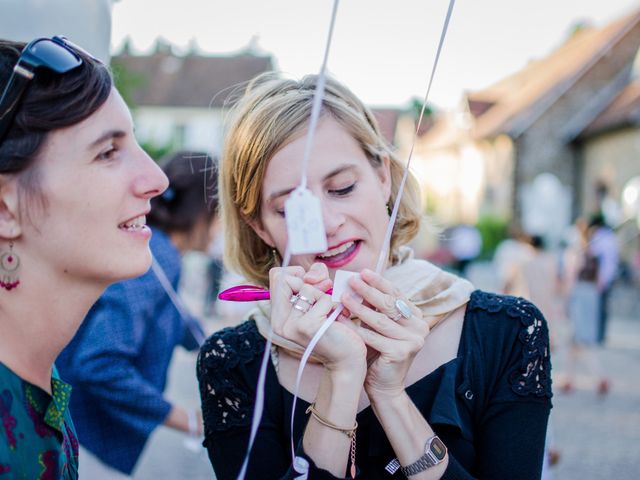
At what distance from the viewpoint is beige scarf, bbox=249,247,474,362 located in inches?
80.0

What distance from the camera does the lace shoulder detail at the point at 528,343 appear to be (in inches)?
73.3

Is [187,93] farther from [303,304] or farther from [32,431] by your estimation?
[32,431]

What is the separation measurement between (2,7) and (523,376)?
189 centimetres

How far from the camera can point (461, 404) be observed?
1.88 meters

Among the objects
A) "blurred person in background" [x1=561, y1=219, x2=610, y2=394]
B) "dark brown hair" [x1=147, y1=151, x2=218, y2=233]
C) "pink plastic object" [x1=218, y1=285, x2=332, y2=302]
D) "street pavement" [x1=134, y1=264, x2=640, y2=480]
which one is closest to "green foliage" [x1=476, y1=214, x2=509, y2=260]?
"street pavement" [x1=134, y1=264, x2=640, y2=480]

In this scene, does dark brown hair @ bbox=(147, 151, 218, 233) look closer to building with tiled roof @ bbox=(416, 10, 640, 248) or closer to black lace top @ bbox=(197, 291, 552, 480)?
black lace top @ bbox=(197, 291, 552, 480)

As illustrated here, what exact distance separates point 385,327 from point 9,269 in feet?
2.77

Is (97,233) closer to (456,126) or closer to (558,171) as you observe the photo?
(558,171)

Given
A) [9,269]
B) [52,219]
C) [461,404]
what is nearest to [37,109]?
[52,219]

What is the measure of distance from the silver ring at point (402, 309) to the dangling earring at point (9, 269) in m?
0.85

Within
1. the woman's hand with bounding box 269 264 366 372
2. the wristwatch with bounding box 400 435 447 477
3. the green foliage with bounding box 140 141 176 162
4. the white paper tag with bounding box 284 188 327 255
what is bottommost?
the green foliage with bounding box 140 141 176 162

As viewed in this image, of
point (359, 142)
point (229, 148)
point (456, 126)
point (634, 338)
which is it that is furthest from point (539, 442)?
point (456, 126)

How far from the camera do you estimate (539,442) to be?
1824 millimetres

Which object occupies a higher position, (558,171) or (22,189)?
(22,189)
